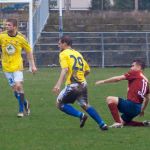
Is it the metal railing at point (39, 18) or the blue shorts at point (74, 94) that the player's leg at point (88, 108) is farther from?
the metal railing at point (39, 18)

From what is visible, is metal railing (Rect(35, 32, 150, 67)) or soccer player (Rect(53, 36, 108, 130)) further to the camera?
metal railing (Rect(35, 32, 150, 67))

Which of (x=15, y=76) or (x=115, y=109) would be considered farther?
(x=15, y=76)

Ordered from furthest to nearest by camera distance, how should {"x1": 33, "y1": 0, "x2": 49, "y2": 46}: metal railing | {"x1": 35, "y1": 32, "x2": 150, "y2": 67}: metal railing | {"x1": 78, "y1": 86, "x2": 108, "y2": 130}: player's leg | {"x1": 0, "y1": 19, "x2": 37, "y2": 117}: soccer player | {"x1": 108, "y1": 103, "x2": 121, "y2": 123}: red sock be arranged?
{"x1": 35, "y1": 32, "x2": 150, "y2": 67}: metal railing → {"x1": 33, "y1": 0, "x2": 49, "y2": 46}: metal railing → {"x1": 0, "y1": 19, "x2": 37, "y2": 117}: soccer player → {"x1": 108, "y1": 103, "x2": 121, "y2": 123}: red sock → {"x1": 78, "y1": 86, "x2": 108, "y2": 130}: player's leg

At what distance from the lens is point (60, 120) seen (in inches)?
572

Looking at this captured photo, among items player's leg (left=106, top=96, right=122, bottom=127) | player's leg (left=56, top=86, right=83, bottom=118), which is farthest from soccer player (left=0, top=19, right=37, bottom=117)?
player's leg (left=106, top=96, right=122, bottom=127)

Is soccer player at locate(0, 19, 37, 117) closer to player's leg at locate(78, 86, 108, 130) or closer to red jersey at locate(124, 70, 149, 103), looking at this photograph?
player's leg at locate(78, 86, 108, 130)

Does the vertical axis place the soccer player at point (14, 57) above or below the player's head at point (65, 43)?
below

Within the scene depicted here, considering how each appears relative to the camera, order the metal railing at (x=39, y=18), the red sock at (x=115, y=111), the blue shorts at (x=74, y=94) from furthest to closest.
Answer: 1. the metal railing at (x=39, y=18)
2. the red sock at (x=115, y=111)
3. the blue shorts at (x=74, y=94)

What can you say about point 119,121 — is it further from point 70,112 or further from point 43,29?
point 43,29

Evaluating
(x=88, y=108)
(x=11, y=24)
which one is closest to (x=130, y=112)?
(x=88, y=108)

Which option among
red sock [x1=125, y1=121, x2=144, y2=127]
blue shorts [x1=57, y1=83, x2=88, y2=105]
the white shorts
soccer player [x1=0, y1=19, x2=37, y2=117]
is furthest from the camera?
the white shorts

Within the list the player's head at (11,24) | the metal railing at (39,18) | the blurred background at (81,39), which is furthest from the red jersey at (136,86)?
the metal railing at (39,18)

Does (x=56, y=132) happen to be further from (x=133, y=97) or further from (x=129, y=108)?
(x=133, y=97)

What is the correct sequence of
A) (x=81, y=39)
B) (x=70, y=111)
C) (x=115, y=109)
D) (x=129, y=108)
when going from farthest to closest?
Answer: (x=81, y=39) < (x=129, y=108) < (x=115, y=109) < (x=70, y=111)
